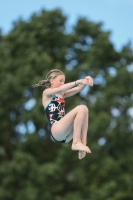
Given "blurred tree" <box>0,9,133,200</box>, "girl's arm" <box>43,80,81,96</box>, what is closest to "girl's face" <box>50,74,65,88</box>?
"girl's arm" <box>43,80,81,96</box>

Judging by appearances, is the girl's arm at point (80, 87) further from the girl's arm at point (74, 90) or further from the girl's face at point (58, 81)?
the girl's face at point (58, 81)

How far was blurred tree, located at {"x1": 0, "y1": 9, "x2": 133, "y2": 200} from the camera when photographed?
23688mm

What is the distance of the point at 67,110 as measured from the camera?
23875 millimetres

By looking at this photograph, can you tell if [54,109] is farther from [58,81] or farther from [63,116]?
[58,81]

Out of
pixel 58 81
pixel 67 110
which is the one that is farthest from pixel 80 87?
pixel 67 110

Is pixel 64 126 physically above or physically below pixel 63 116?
below

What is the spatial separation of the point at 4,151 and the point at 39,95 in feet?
10.2

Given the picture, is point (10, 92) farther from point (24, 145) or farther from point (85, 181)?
point (85, 181)

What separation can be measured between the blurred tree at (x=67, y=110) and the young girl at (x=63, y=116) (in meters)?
16.7

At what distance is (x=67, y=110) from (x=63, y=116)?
17.2 metres

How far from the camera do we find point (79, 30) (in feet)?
91.7

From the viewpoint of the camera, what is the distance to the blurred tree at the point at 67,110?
2369cm

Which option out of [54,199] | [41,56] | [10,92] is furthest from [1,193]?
[41,56]

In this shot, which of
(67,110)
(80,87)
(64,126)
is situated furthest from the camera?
(67,110)
